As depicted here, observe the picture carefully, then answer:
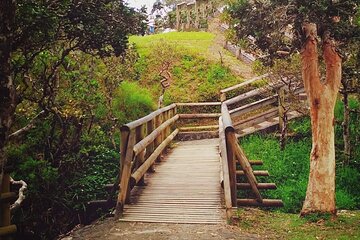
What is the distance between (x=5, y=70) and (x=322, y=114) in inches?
211

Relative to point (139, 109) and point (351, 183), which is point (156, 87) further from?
point (351, 183)

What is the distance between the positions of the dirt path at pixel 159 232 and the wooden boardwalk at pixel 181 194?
204 millimetres

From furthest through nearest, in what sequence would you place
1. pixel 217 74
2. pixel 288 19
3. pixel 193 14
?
pixel 193 14, pixel 217 74, pixel 288 19

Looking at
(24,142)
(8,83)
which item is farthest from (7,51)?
(24,142)

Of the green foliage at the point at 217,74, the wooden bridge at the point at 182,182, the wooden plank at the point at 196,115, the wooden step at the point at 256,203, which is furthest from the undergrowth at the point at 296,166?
the green foliage at the point at 217,74

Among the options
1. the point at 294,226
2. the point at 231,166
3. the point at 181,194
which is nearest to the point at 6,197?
the point at 181,194

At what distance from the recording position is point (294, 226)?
6.61 m

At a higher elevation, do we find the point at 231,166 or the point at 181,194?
the point at 231,166

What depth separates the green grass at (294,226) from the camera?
5.98 metres

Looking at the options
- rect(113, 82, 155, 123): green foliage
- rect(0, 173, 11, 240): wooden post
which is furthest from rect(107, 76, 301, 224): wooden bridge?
rect(113, 82, 155, 123): green foliage

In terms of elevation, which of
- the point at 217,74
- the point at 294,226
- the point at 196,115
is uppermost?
the point at 217,74

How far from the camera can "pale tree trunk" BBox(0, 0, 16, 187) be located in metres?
3.06

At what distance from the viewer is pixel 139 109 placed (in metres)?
14.2

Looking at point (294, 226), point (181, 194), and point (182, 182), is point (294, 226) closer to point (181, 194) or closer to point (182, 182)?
point (181, 194)
